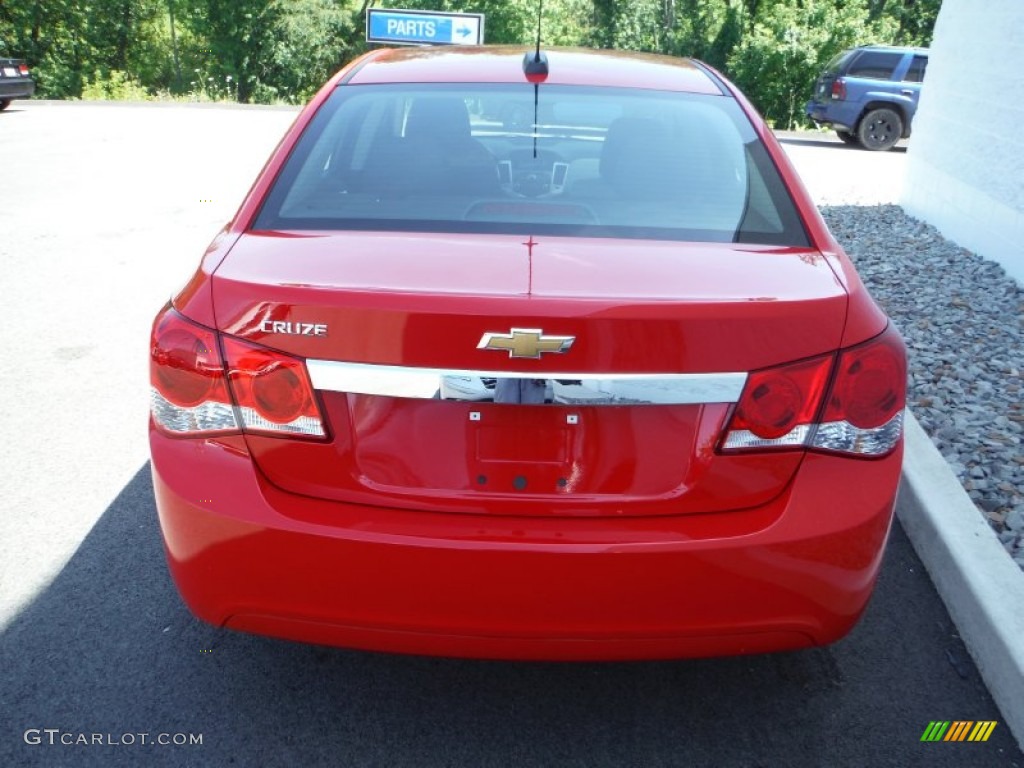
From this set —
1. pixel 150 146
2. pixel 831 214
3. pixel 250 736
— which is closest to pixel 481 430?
pixel 250 736

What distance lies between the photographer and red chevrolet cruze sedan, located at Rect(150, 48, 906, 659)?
79.2 inches

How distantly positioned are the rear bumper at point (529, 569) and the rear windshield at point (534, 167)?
72 cm

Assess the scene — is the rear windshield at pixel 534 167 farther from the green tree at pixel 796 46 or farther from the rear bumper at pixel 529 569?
the green tree at pixel 796 46

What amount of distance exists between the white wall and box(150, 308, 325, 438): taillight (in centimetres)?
613

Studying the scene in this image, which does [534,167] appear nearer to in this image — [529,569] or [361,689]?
[529,569]

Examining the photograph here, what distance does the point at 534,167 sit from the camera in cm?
307

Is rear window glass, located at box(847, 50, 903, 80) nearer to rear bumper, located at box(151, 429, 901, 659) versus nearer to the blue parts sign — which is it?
the blue parts sign

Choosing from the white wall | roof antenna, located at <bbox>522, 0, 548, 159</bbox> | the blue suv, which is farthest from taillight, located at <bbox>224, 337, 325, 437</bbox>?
the blue suv

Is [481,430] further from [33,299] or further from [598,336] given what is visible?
[33,299]

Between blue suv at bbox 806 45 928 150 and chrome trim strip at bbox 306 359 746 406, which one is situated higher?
chrome trim strip at bbox 306 359 746 406

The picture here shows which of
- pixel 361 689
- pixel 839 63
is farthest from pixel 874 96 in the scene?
pixel 361 689

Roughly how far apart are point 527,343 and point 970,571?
189cm

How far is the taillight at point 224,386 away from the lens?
2084mm

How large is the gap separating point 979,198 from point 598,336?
679 cm
